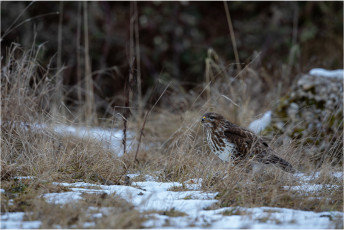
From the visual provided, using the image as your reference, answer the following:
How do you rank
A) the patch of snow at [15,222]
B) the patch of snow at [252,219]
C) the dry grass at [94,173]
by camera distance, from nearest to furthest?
the patch of snow at [15,222]
the patch of snow at [252,219]
the dry grass at [94,173]

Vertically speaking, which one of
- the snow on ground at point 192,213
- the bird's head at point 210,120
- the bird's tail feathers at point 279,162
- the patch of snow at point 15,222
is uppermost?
the bird's head at point 210,120

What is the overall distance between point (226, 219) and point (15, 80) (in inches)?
134

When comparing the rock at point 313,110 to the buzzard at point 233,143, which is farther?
the rock at point 313,110

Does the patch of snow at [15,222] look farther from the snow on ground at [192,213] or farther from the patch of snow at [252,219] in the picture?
the patch of snow at [252,219]

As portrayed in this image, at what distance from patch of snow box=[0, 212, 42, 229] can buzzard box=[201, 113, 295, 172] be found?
7.70 ft

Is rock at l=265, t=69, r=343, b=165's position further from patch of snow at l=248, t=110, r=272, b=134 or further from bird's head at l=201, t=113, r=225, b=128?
bird's head at l=201, t=113, r=225, b=128

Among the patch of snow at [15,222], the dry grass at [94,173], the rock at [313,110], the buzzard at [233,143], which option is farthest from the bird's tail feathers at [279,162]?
the patch of snow at [15,222]

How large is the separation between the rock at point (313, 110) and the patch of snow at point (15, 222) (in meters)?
3.99

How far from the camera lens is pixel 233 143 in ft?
16.8

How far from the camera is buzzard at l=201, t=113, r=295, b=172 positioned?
4.94 meters

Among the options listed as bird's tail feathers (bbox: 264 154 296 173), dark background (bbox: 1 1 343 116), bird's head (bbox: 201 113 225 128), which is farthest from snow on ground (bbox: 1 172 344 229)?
dark background (bbox: 1 1 343 116)

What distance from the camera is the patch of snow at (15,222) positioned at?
318 centimetres

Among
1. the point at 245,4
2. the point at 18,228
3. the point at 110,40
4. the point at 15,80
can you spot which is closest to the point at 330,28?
the point at 245,4

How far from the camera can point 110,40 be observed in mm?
11609
